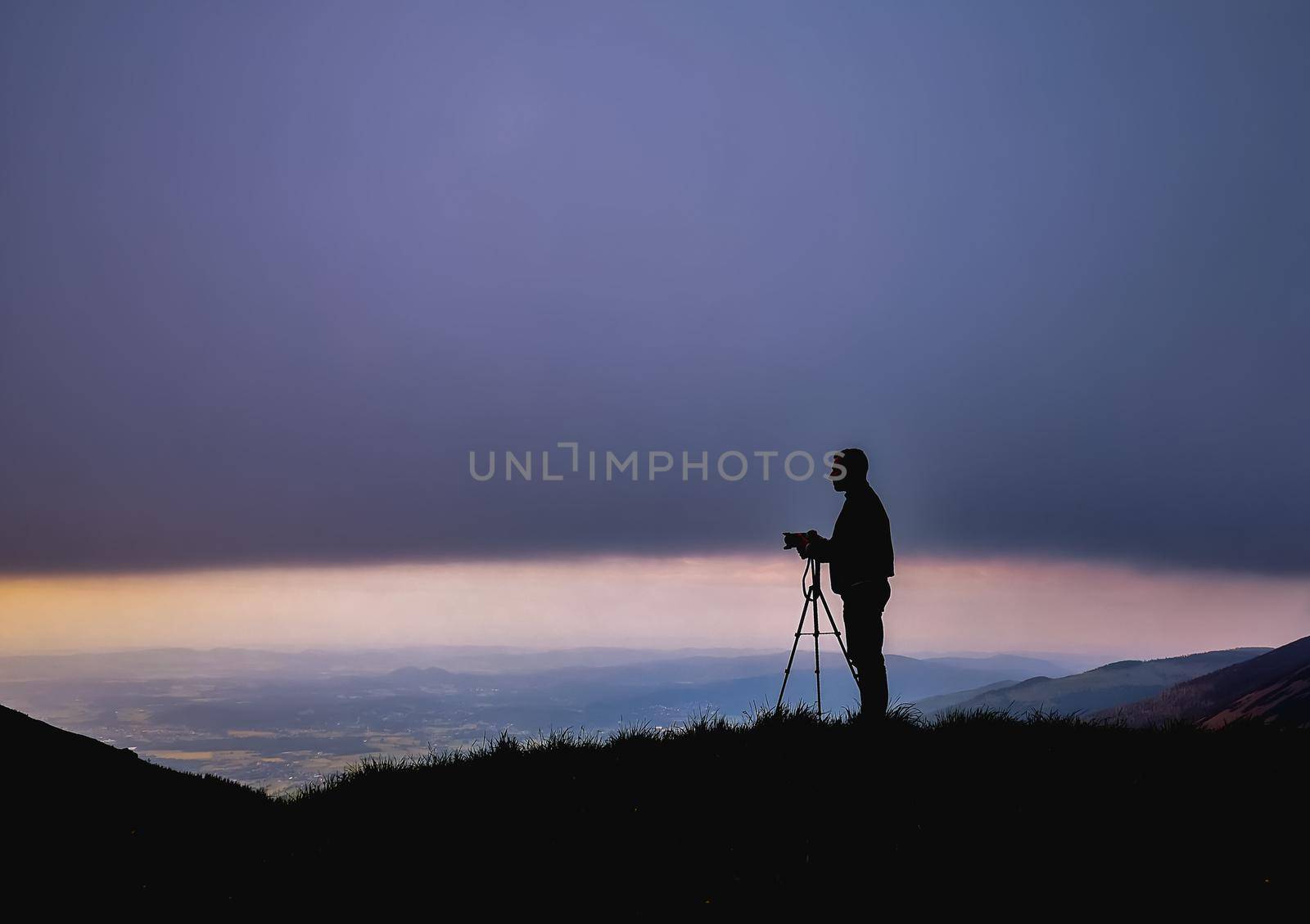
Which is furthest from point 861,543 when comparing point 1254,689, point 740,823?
point 1254,689

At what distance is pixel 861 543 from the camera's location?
38.5 ft

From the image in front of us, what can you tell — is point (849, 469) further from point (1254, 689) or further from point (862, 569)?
point (1254, 689)

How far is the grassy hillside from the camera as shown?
654 cm

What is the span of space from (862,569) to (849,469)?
1.53 m

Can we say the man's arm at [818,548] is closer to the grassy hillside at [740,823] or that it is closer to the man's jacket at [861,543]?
the man's jacket at [861,543]

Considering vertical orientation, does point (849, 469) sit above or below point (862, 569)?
above

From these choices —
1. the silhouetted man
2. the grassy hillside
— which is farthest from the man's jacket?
the grassy hillside

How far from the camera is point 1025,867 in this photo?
643cm

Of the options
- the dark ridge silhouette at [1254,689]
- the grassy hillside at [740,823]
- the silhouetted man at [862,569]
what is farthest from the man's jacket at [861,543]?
the dark ridge silhouette at [1254,689]

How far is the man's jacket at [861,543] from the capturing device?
11.7 m

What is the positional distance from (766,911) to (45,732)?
13.9 metres

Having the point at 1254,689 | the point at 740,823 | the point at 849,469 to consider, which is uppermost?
the point at 849,469

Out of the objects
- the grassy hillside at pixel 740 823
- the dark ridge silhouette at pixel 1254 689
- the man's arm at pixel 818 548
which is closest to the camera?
the grassy hillside at pixel 740 823

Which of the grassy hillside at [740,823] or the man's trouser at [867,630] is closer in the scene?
the grassy hillside at [740,823]
